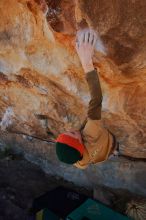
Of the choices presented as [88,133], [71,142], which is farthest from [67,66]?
[71,142]

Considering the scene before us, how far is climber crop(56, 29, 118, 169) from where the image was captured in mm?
2193

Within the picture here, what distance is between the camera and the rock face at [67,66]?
Answer: 208cm

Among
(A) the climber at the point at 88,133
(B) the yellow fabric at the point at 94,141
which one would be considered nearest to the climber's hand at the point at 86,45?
(A) the climber at the point at 88,133

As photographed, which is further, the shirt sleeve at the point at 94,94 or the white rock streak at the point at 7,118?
the white rock streak at the point at 7,118

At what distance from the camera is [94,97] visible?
7.45ft

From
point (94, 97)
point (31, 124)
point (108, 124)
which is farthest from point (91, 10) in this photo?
point (31, 124)

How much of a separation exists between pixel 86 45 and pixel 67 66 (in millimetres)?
501

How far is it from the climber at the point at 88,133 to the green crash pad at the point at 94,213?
1.04 m

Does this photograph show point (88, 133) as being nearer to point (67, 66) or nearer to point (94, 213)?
point (67, 66)

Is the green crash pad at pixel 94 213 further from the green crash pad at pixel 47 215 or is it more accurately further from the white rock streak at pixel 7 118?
the white rock streak at pixel 7 118

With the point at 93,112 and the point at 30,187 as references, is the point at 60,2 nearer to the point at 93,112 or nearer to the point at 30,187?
the point at 93,112

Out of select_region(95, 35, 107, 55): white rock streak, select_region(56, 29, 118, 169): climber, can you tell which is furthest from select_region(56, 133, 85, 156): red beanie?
select_region(95, 35, 107, 55): white rock streak

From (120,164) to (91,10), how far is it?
200 cm

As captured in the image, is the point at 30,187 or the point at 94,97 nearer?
the point at 94,97
